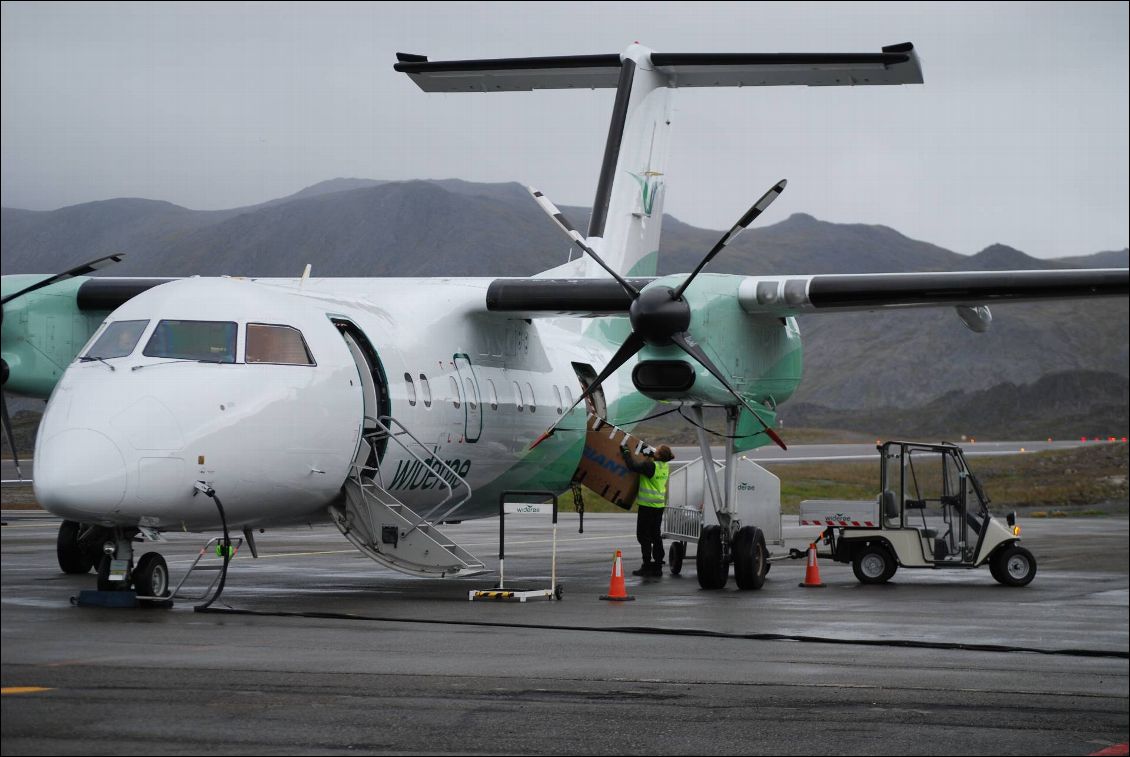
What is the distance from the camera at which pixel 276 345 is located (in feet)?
41.4

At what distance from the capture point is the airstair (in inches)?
548

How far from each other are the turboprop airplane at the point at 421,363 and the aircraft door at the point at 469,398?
0.13ft

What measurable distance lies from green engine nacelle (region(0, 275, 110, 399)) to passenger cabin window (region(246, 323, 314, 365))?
4.13 meters

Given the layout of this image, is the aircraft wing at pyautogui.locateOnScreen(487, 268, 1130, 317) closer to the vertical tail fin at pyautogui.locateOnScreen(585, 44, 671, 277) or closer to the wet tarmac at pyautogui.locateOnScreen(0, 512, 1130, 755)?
the wet tarmac at pyautogui.locateOnScreen(0, 512, 1130, 755)

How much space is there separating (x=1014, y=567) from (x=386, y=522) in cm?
825

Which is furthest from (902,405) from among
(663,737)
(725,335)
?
(663,737)

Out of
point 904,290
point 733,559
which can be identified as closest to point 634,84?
point 904,290

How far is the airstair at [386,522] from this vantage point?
45.6 ft

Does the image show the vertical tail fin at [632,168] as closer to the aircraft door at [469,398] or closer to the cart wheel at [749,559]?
the aircraft door at [469,398]

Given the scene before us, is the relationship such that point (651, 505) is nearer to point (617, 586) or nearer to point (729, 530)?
point (729, 530)

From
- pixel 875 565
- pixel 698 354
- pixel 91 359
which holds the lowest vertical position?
pixel 875 565

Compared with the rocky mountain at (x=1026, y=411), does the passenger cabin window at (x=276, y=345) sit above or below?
below

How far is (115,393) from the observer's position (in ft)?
35.7

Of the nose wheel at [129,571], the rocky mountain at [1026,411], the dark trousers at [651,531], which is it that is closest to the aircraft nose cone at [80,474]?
the nose wheel at [129,571]
